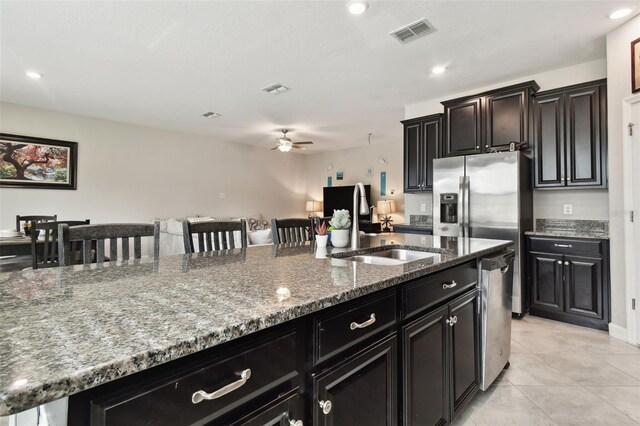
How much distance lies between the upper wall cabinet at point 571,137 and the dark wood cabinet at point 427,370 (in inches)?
107

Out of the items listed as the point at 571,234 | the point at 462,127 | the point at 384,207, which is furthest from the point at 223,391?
the point at 384,207

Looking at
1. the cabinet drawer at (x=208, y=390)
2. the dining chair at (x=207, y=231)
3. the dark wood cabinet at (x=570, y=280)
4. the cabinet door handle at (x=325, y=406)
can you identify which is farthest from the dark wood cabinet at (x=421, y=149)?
the cabinet drawer at (x=208, y=390)

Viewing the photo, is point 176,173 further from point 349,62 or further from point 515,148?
point 515,148

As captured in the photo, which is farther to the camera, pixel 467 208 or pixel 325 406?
pixel 467 208

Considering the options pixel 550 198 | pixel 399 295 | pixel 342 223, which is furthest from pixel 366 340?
pixel 550 198

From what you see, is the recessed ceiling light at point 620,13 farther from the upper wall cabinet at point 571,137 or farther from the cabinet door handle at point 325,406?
the cabinet door handle at point 325,406

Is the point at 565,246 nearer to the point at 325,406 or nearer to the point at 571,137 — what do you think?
the point at 571,137

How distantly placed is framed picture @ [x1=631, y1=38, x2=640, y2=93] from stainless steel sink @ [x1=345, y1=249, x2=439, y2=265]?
8.07 ft

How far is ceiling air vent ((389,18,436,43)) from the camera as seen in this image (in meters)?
2.62

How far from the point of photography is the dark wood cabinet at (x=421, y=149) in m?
4.21

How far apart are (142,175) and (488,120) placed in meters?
5.65

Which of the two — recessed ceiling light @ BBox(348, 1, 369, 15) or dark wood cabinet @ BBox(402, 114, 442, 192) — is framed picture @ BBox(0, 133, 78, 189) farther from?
dark wood cabinet @ BBox(402, 114, 442, 192)

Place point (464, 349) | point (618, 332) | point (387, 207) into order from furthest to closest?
point (387, 207) → point (618, 332) → point (464, 349)

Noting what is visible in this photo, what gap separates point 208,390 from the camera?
67cm
